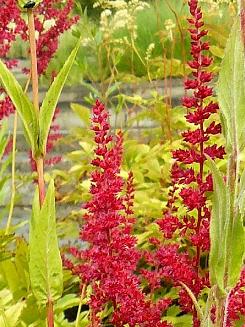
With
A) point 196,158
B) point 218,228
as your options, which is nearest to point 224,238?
point 218,228

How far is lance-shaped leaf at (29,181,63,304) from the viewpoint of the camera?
0.98m

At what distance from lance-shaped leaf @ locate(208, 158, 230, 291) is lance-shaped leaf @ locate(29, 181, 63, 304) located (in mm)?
217

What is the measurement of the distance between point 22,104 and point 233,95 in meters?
0.30

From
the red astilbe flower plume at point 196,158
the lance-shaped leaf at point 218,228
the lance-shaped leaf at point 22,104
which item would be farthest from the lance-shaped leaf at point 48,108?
the lance-shaped leaf at point 218,228

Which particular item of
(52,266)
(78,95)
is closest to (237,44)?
(52,266)

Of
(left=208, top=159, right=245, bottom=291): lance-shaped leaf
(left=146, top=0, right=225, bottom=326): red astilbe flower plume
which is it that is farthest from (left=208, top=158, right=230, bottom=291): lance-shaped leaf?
(left=146, top=0, right=225, bottom=326): red astilbe flower plume

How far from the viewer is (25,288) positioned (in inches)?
79.0

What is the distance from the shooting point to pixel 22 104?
1017mm

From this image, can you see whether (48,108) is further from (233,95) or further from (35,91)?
(233,95)

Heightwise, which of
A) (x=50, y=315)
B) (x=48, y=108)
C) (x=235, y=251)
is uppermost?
(x=48, y=108)

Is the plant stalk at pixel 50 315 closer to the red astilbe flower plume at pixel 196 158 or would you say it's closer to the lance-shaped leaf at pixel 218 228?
the red astilbe flower plume at pixel 196 158

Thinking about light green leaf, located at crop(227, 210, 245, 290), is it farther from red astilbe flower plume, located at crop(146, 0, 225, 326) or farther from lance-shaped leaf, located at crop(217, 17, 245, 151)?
red astilbe flower plume, located at crop(146, 0, 225, 326)

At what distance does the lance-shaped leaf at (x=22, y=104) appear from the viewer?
1.00 m

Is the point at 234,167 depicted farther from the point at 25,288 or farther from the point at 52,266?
the point at 25,288
